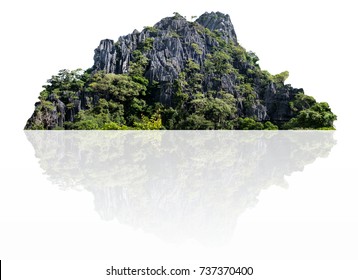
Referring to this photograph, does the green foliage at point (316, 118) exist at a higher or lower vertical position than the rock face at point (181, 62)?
lower

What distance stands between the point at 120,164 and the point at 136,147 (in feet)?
12.7

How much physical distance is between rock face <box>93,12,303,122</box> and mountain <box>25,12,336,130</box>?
0.23 feet

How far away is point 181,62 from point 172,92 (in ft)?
9.91

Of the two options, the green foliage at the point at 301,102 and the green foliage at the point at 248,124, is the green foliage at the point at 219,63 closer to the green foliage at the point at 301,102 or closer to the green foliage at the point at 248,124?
the green foliage at the point at 248,124

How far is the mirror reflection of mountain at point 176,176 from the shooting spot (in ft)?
23.6

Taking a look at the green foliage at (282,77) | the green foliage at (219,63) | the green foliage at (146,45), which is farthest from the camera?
the green foliage at (146,45)

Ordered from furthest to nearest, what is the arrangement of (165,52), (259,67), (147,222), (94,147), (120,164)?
(259,67)
(165,52)
(94,147)
(120,164)
(147,222)

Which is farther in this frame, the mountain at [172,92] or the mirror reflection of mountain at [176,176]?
the mountain at [172,92]

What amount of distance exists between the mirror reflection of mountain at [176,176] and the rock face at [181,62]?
12.2 metres

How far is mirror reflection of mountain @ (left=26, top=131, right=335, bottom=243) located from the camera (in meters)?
7.21

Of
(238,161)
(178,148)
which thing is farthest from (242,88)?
(238,161)

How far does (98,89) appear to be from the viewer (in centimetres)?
2884

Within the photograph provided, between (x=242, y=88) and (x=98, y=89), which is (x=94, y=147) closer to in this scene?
(x=98, y=89)

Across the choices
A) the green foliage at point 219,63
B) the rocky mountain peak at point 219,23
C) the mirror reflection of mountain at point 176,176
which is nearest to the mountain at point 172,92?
the green foliage at point 219,63
